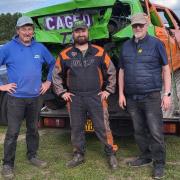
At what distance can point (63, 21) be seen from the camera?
22.1 feet

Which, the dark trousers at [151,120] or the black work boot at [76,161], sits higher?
the dark trousers at [151,120]

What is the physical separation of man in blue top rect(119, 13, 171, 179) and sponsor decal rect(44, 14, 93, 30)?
1.34 meters

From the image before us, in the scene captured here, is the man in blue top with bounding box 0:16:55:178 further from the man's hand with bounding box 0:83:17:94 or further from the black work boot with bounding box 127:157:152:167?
the black work boot with bounding box 127:157:152:167

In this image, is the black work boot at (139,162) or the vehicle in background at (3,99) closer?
the black work boot at (139,162)

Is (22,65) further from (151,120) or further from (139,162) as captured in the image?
(139,162)

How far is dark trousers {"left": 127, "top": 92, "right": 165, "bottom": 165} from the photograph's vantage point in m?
5.39

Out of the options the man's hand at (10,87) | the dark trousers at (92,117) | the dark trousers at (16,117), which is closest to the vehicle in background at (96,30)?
the dark trousers at (92,117)

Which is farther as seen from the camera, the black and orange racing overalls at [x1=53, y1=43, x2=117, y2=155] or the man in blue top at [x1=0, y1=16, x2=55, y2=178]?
the black and orange racing overalls at [x1=53, y1=43, x2=117, y2=155]

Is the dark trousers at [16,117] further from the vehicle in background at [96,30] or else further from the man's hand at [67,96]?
the vehicle in background at [96,30]

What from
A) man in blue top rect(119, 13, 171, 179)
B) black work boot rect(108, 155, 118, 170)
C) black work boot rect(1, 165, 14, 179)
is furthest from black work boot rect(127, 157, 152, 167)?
black work boot rect(1, 165, 14, 179)

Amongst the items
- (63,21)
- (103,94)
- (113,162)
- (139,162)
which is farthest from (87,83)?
(63,21)

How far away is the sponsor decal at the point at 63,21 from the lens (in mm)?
6641

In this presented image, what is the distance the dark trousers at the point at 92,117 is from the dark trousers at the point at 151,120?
365mm

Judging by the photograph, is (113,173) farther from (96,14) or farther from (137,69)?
(96,14)
